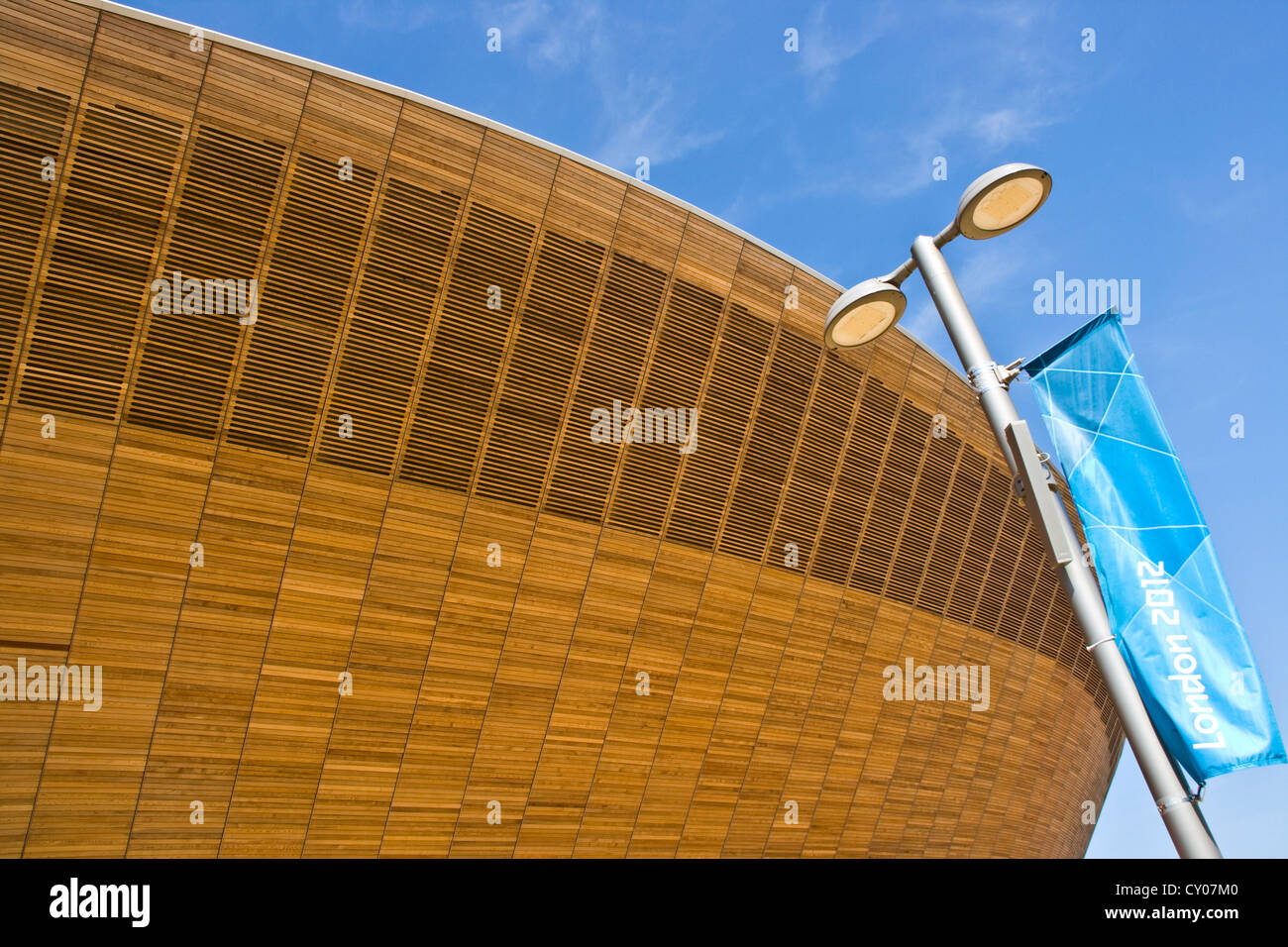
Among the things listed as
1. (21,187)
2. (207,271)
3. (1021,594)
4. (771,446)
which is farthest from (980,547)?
(21,187)

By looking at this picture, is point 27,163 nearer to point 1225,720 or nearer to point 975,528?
point 1225,720

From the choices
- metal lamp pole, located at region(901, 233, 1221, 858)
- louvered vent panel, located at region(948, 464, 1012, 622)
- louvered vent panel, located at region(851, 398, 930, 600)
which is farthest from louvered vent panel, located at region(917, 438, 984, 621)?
metal lamp pole, located at region(901, 233, 1221, 858)

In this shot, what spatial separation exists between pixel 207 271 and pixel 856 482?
9690 millimetres

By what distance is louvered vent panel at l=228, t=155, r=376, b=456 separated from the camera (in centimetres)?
1036

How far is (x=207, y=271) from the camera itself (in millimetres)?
10023

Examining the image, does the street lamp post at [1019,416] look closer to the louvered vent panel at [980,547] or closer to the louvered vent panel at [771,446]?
the louvered vent panel at [771,446]

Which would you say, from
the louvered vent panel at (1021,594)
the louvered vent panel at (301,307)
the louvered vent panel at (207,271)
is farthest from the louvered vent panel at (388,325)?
the louvered vent panel at (1021,594)

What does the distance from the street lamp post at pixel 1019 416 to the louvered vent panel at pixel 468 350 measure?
615 cm

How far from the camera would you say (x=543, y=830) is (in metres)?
13.1

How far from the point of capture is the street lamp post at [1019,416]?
4855 mm

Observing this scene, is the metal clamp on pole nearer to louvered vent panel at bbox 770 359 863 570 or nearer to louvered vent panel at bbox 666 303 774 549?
louvered vent panel at bbox 666 303 774 549

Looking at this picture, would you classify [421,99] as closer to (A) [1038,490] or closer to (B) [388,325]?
(B) [388,325]

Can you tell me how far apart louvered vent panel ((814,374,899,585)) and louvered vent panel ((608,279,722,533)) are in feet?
10.0

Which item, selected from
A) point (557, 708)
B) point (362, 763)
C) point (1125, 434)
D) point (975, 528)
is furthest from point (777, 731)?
point (1125, 434)
